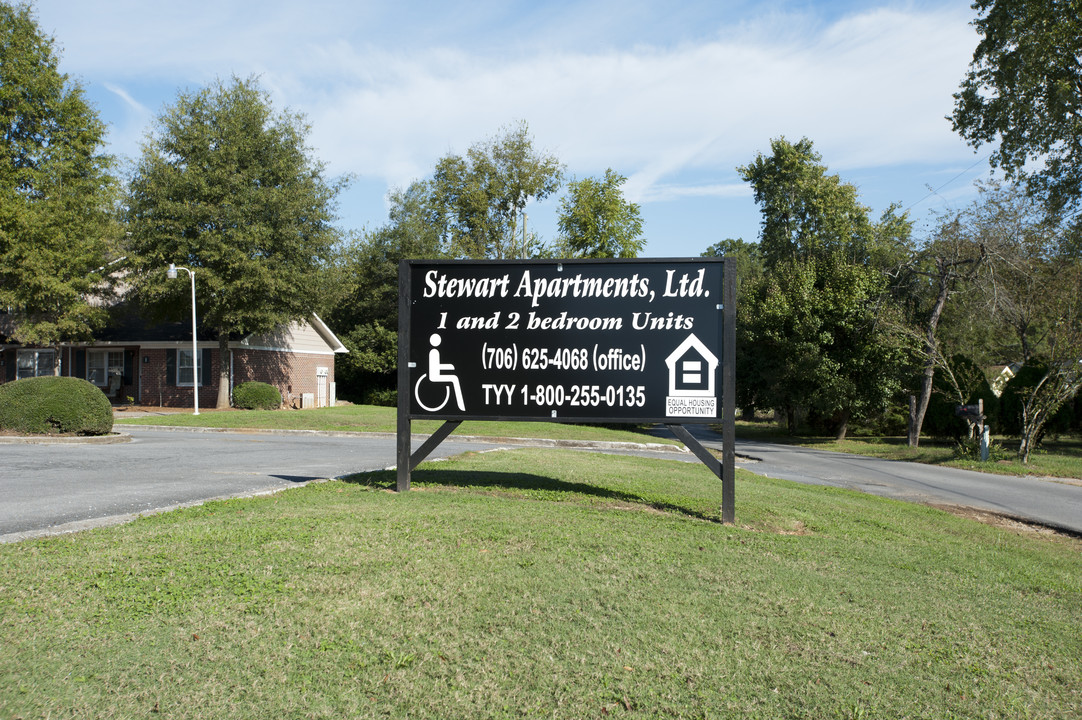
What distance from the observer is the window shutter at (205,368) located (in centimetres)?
3453

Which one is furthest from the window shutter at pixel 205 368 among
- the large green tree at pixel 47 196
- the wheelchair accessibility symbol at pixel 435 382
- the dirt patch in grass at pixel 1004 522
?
the dirt patch in grass at pixel 1004 522

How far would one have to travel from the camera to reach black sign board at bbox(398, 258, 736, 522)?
→ 851cm

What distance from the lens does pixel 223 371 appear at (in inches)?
1330

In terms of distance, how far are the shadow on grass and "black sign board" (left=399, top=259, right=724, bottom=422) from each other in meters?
1.10

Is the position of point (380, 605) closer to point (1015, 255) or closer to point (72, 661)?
point (72, 661)

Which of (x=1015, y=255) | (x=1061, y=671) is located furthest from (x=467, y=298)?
(x=1015, y=255)

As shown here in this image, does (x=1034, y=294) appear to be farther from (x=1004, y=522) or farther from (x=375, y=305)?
(x=375, y=305)

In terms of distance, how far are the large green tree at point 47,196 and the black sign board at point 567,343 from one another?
28245 mm

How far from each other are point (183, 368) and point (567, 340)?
101 ft

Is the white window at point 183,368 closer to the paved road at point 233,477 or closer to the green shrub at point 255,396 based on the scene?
the green shrub at point 255,396

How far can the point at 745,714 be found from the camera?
3502 mm

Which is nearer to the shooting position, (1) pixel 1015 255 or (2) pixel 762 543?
(2) pixel 762 543

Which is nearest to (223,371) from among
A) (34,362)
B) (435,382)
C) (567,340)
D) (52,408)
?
(34,362)

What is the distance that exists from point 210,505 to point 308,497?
1.05m
